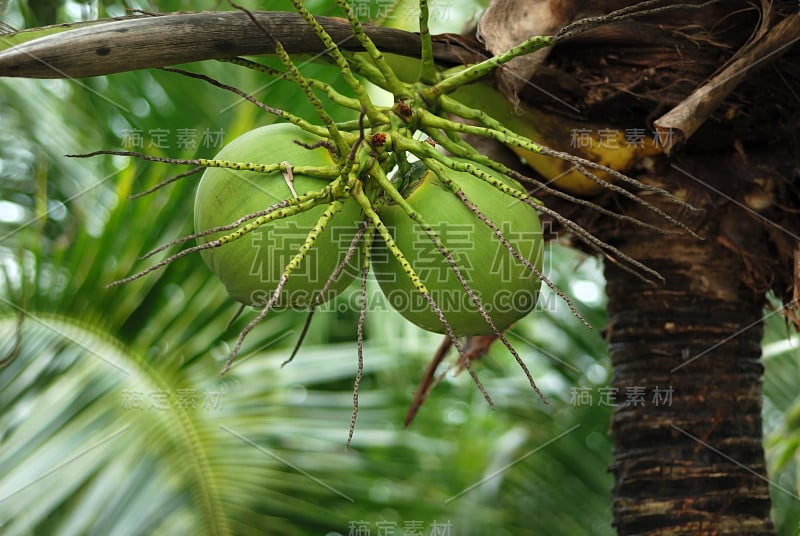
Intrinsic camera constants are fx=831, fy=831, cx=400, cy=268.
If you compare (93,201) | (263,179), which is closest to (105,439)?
(93,201)

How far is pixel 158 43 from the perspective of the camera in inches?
44.5

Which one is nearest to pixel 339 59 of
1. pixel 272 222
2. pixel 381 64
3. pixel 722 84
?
pixel 381 64

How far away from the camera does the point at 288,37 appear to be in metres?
1.23

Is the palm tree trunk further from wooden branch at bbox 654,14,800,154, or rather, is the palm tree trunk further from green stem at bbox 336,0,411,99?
green stem at bbox 336,0,411,99

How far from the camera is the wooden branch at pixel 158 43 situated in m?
1.06

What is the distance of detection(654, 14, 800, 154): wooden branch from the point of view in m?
1.33

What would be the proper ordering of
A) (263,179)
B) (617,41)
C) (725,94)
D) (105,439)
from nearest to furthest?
(263,179)
(725,94)
(617,41)
(105,439)

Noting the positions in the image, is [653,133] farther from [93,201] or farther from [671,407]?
[93,201]

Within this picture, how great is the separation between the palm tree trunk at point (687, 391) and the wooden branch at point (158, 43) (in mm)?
772

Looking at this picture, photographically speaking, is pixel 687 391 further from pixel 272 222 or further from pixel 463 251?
pixel 272 222

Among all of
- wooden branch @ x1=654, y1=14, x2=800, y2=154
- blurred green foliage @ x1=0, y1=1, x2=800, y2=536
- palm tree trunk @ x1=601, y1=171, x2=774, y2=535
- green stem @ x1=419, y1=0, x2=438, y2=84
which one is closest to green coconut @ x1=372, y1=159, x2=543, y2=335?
green stem @ x1=419, y1=0, x2=438, y2=84

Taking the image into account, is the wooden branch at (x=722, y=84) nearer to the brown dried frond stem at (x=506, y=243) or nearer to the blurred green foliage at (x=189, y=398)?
the brown dried frond stem at (x=506, y=243)

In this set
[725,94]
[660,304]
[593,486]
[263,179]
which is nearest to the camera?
[263,179]

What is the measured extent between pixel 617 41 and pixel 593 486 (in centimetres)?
199
